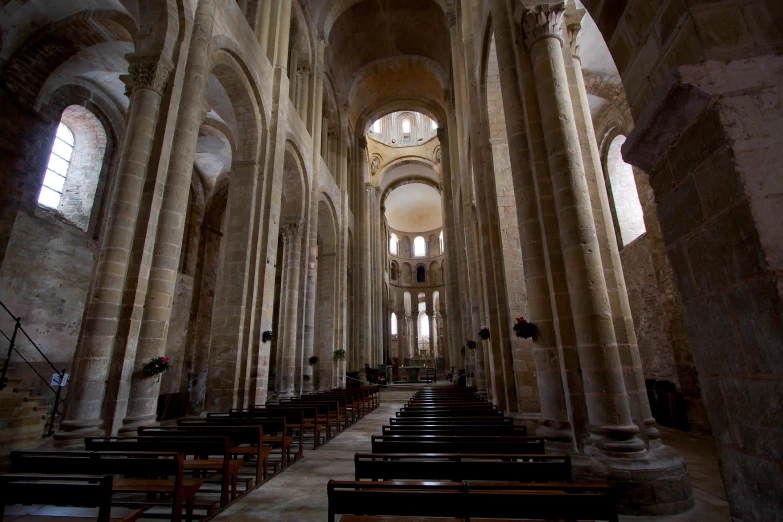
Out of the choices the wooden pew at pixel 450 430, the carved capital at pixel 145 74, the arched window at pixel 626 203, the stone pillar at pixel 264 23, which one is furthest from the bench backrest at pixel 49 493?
the arched window at pixel 626 203

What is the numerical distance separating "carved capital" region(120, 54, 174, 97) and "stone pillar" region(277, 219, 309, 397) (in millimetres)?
8378

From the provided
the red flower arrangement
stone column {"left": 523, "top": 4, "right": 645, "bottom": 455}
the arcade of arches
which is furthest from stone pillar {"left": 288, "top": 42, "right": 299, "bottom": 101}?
the red flower arrangement

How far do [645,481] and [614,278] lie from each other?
2.61m

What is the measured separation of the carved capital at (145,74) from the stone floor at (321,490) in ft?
22.9

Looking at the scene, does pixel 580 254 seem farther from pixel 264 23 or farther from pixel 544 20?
pixel 264 23

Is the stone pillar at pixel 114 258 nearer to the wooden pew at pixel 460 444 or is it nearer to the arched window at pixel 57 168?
the wooden pew at pixel 460 444

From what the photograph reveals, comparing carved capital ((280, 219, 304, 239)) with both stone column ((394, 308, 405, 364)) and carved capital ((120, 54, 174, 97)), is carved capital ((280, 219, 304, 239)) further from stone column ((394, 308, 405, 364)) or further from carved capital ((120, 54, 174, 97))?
stone column ((394, 308, 405, 364))

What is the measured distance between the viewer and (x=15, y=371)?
9.74 m

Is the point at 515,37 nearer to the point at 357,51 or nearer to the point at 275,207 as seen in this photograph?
the point at 275,207

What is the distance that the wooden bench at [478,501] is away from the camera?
1822 millimetres

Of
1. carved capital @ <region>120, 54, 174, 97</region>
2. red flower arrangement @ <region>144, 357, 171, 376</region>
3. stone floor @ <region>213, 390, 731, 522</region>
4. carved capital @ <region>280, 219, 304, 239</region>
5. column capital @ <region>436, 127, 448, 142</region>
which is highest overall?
column capital @ <region>436, 127, 448, 142</region>

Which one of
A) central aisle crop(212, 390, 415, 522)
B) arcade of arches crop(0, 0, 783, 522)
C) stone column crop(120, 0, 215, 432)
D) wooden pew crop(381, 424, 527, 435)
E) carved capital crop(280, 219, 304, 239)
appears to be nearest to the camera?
arcade of arches crop(0, 0, 783, 522)

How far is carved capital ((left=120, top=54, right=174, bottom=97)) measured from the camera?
6.82 meters

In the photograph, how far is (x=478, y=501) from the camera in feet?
6.34
